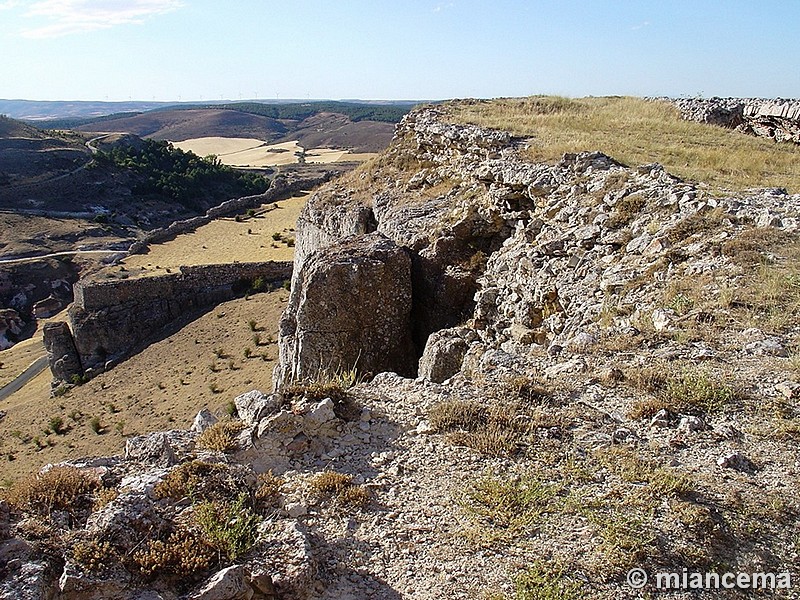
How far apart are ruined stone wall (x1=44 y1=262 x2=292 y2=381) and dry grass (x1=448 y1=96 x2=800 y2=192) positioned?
8970 mm

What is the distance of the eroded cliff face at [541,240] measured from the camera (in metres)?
6.55

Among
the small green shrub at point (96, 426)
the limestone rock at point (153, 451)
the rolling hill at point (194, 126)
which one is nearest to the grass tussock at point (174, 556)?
the limestone rock at point (153, 451)

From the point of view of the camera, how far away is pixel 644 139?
12.2m

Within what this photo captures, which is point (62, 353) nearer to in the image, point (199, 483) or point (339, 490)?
point (199, 483)

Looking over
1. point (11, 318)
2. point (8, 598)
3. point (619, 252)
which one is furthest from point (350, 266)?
point (11, 318)

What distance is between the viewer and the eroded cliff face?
6555mm

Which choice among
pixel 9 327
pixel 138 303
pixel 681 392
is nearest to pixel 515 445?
pixel 681 392

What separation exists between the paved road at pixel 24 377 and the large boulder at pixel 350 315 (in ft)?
47.3

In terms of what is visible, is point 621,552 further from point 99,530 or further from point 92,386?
point 92,386

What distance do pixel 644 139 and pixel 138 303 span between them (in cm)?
1568

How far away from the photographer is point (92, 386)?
15.7 meters

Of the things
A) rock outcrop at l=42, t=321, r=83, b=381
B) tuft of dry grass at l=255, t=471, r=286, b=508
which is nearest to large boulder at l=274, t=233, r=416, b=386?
tuft of dry grass at l=255, t=471, r=286, b=508

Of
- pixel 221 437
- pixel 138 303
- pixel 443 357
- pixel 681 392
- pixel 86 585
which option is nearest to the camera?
pixel 86 585

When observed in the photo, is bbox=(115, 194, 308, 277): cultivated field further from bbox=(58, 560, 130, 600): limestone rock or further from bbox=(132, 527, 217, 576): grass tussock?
bbox=(58, 560, 130, 600): limestone rock
